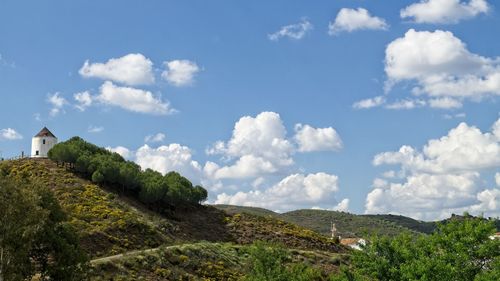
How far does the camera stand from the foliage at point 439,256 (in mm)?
37594

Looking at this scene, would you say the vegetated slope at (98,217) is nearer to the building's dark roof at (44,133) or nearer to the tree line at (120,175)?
the tree line at (120,175)

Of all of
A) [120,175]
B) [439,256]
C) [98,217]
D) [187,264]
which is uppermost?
[120,175]

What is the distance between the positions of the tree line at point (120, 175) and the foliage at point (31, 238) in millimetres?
55909

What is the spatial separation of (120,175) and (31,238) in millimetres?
61917

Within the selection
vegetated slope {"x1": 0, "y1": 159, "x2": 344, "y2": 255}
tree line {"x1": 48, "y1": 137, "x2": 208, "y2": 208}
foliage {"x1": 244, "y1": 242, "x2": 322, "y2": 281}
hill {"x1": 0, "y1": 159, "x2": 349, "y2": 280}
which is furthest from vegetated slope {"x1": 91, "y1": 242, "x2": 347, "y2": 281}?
tree line {"x1": 48, "y1": 137, "x2": 208, "y2": 208}

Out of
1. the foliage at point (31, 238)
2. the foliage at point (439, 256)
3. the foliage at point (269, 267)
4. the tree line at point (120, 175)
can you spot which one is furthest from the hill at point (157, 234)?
the foliage at point (439, 256)

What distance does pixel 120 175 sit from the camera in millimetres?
93125

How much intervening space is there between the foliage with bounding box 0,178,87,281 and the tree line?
55.9m

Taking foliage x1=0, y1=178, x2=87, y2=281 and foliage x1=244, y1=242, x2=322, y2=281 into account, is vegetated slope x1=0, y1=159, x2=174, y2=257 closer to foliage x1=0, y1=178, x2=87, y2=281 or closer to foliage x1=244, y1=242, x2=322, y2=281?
foliage x1=0, y1=178, x2=87, y2=281

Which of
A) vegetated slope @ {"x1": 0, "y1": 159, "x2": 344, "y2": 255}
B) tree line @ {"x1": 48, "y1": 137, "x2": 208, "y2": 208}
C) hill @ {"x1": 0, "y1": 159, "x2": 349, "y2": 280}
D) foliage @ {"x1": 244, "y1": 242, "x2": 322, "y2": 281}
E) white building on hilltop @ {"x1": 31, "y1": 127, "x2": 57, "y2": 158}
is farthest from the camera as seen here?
white building on hilltop @ {"x1": 31, "y1": 127, "x2": 57, "y2": 158}

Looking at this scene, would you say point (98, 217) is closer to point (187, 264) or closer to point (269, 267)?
point (187, 264)

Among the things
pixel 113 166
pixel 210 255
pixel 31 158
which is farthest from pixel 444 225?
pixel 31 158

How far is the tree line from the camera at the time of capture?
92.6m

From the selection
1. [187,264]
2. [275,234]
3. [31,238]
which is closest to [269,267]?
[31,238]
